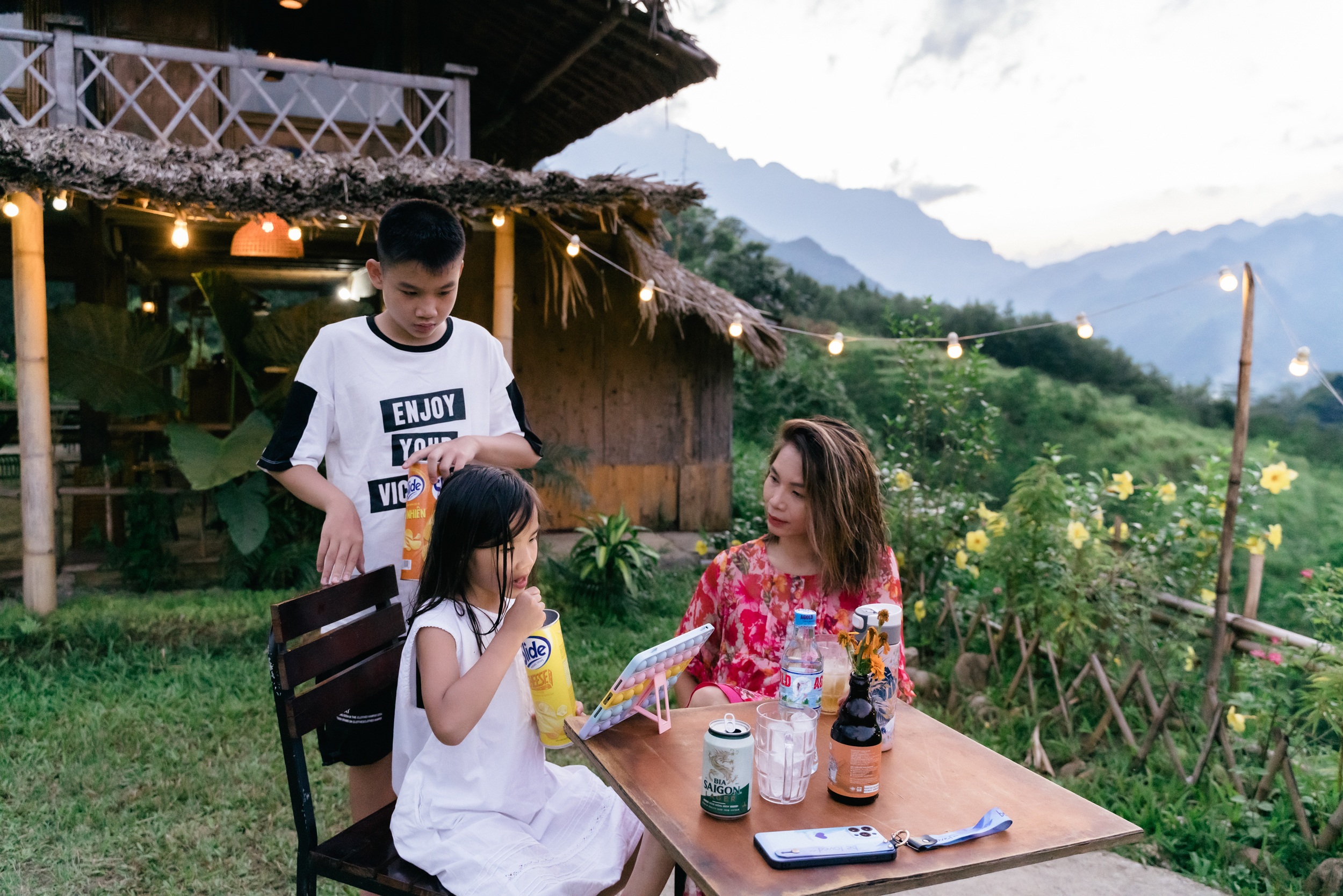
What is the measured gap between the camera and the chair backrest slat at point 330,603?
1772 millimetres

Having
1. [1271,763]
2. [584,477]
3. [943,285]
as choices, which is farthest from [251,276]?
[943,285]

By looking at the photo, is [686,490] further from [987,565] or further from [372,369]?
[372,369]

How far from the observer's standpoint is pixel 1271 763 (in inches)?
117

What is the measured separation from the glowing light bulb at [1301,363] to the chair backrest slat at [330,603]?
136 inches

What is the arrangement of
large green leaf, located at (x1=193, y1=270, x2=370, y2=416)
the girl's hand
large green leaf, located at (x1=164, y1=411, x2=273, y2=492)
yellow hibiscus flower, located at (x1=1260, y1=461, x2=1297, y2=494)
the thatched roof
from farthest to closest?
large green leaf, located at (x1=193, y1=270, x2=370, y2=416) → large green leaf, located at (x1=164, y1=411, x2=273, y2=492) → the thatched roof → yellow hibiscus flower, located at (x1=1260, y1=461, x2=1297, y2=494) → the girl's hand

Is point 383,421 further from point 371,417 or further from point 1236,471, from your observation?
point 1236,471

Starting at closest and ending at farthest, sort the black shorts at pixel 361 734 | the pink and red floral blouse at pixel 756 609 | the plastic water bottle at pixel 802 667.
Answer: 1. the plastic water bottle at pixel 802 667
2. the black shorts at pixel 361 734
3. the pink and red floral blouse at pixel 756 609

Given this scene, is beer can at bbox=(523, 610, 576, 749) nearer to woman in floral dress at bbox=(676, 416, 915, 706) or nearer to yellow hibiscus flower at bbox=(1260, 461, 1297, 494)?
woman in floral dress at bbox=(676, 416, 915, 706)

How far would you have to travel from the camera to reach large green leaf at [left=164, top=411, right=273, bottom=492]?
5164 mm

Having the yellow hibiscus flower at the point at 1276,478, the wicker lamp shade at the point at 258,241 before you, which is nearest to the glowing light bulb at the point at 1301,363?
the yellow hibiscus flower at the point at 1276,478

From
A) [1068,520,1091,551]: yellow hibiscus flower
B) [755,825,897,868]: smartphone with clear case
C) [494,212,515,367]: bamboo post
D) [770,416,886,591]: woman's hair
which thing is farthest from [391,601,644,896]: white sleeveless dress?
[494,212,515,367]: bamboo post

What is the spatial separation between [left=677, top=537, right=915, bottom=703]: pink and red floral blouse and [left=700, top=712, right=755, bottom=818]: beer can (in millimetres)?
742

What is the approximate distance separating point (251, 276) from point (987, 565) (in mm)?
8100

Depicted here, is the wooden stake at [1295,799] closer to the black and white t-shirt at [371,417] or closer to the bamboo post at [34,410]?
the black and white t-shirt at [371,417]
